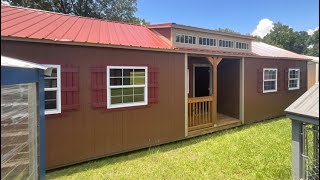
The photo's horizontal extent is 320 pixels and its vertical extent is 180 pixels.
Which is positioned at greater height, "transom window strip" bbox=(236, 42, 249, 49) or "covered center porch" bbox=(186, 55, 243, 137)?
"transom window strip" bbox=(236, 42, 249, 49)

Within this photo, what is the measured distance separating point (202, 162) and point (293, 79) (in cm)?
965

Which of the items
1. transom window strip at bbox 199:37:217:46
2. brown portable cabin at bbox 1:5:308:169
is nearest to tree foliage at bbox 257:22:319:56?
brown portable cabin at bbox 1:5:308:169

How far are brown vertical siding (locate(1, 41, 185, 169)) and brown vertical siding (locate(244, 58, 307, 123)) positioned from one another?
3828 millimetres

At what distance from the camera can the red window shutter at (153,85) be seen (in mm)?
7574

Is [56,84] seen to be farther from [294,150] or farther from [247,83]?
[247,83]

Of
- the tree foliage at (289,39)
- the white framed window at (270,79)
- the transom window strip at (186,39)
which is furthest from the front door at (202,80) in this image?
the tree foliage at (289,39)

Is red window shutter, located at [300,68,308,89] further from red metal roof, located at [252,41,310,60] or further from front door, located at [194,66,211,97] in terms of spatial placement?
front door, located at [194,66,211,97]

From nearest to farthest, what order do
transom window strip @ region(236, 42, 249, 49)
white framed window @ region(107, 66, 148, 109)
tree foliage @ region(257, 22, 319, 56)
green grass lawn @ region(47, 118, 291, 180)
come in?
green grass lawn @ region(47, 118, 291, 180) < white framed window @ region(107, 66, 148, 109) < transom window strip @ region(236, 42, 249, 49) < tree foliage @ region(257, 22, 319, 56)

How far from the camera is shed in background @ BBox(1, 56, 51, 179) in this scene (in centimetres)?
210

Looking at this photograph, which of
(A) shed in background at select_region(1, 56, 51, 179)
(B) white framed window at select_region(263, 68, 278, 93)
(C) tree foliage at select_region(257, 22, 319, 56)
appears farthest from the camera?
(C) tree foliage at select_region(257, 22, 319, 56)

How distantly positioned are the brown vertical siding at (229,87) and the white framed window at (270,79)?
1.66 meters

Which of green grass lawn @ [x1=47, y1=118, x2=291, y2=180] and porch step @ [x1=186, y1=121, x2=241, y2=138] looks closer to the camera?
green grass lawn @ [x1=47, y1=118, x2=291, y2=180]

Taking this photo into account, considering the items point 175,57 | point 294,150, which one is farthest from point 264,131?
point 294,150

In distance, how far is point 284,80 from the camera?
43.0 feet
